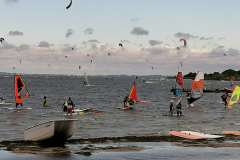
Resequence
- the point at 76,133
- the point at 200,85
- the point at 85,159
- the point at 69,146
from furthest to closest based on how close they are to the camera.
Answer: the point at 200,85, the point at 76,133, the point at 69,146, the point at 85,159

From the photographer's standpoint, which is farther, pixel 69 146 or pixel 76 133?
pixel 76 133

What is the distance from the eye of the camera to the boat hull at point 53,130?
1828 cm

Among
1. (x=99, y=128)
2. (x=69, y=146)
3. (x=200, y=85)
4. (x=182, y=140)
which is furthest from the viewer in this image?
Answer: (x=200, y=85)

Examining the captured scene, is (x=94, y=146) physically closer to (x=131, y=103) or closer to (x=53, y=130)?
(x=53, y=130)

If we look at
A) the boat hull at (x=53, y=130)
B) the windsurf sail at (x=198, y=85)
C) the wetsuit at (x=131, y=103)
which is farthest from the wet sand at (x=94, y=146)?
the windsurf sail at (x=198, y=85)

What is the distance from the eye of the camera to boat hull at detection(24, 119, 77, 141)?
60.0ft

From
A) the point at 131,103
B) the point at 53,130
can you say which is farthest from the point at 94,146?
the point at 131,103

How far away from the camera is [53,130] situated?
719 inches

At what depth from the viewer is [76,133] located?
24.0 metres

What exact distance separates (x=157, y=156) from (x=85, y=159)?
10.1 ft

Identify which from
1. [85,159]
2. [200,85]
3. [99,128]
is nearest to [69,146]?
[85,159]

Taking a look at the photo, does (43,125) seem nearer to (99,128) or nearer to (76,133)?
(76,133)

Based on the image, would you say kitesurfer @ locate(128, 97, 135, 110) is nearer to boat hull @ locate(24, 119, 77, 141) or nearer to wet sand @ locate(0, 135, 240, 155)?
wet sand @ locate(0, 135, 240, 155)

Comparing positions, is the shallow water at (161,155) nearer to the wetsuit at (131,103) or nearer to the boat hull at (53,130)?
the boat hull at (53,130)
